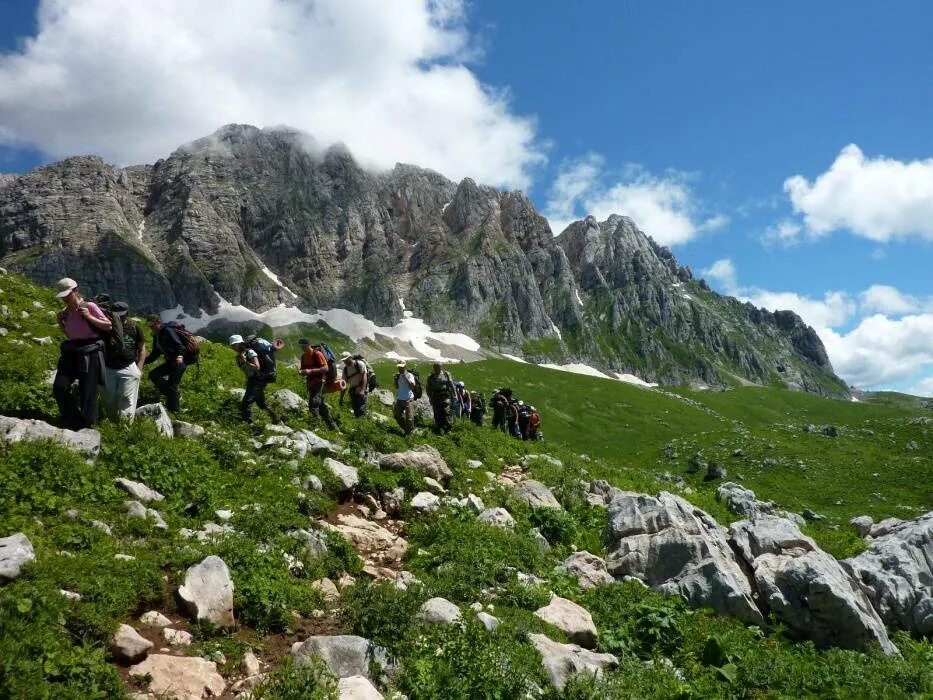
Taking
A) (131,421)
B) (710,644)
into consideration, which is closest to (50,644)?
(131,421)

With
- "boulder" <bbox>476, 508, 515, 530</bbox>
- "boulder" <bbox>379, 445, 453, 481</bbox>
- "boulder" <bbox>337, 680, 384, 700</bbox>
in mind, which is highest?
"boulder" <bbox>379, 445, 453, 481</bbox>

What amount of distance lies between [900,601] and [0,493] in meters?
19.4

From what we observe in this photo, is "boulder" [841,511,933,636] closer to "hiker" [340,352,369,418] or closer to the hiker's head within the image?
"hiker" [340,352,369,418]

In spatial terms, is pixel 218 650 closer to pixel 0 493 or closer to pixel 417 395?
pixel 0 493

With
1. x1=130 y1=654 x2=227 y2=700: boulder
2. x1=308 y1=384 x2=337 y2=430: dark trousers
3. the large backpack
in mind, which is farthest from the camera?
x1=308 y1=384 x2=337 y2=430: dark trousers

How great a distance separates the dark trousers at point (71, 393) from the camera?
10.9 meters

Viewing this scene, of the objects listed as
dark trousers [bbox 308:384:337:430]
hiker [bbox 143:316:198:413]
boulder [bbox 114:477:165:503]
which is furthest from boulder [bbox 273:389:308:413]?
boulder [bbox 114:477:165:503]

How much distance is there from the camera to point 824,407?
453 ft

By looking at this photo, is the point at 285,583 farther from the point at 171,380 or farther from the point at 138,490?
the point at 171,380

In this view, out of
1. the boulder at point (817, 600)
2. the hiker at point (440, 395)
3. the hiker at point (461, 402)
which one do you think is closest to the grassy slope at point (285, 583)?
the boulder at point (817, 600)

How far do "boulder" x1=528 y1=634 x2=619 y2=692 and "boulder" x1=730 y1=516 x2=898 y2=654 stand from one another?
571 centimetres

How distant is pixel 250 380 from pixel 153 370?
8.01 ft

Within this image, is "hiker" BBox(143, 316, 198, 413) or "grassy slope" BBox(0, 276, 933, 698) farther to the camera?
"hiker" BBox(143, 316, 198, 413)

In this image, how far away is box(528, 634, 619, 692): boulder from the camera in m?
7.93
